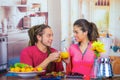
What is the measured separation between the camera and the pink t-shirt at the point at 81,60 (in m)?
2.88

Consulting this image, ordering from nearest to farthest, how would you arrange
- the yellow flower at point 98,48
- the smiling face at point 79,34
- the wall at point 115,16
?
the yellow flower at point 98,48 < the smiling face at point 79,34 < the wall at point 115,16

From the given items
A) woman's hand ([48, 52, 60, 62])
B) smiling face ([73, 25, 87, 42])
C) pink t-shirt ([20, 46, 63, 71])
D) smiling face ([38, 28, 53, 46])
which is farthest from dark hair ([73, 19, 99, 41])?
woman's hand ([48, 52, 60, 62])

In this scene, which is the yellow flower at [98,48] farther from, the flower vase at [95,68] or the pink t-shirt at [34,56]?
the pink t-shirt at [34,56]

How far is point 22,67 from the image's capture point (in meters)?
2.39

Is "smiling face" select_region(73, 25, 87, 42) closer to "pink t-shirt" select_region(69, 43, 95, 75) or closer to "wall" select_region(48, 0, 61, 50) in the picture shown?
"pink t-shirt" select_region(69, 43, 95, 75)

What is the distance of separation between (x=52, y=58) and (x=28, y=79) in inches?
14.8

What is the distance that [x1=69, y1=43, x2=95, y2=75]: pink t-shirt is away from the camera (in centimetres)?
288

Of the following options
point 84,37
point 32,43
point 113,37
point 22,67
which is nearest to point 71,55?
point 84,37

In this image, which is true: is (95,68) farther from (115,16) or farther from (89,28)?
(115,16)

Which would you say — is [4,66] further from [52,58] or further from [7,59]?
[52,58]

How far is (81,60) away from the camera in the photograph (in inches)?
116

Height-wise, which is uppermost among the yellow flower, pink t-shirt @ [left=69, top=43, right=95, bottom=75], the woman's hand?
the yellow flower

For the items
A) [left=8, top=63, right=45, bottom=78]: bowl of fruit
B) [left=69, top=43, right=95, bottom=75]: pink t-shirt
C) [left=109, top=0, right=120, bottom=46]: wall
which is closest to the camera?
[left=8, top=63, right=45, bottom=78]: bowl of fruit

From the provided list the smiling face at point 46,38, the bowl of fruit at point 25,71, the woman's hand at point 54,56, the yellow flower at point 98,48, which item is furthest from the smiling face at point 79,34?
the yellow flower at point 98,48
